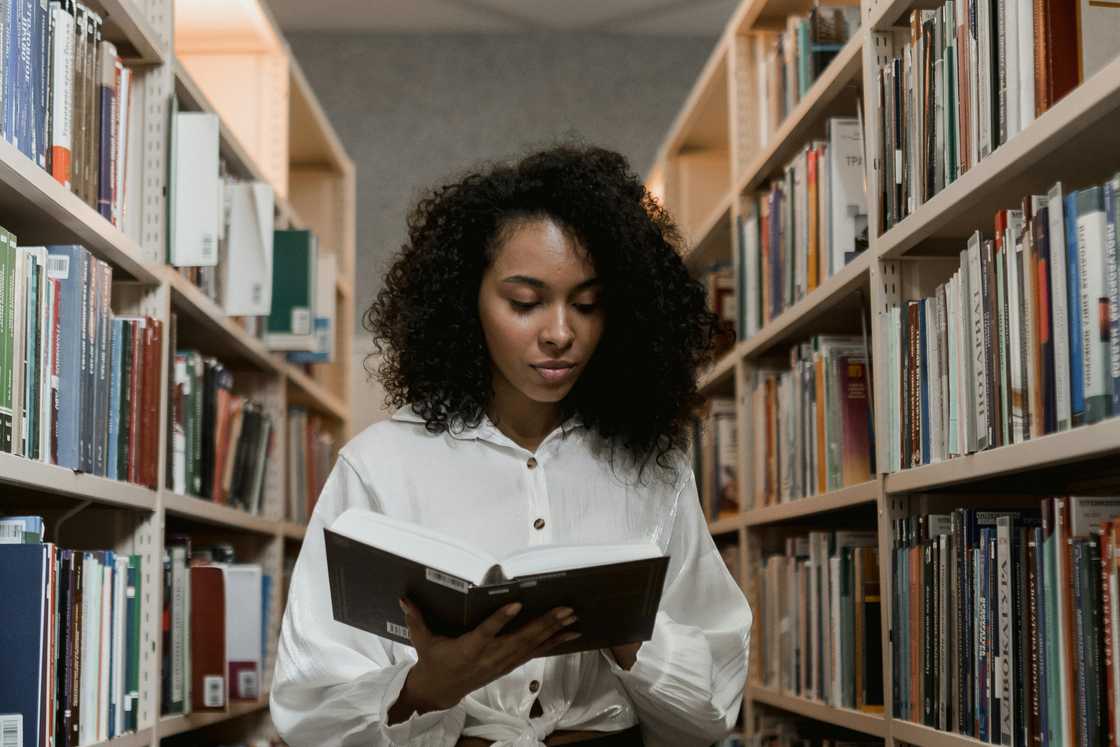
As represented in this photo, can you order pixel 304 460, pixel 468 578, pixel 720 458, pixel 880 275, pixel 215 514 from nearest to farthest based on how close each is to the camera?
pixel 468 578, pixel 880 275, pixel 215 514, pixel 720 458, pixel 304 460

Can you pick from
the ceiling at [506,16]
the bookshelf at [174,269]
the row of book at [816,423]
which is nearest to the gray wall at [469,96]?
the ceiling at [506,16]

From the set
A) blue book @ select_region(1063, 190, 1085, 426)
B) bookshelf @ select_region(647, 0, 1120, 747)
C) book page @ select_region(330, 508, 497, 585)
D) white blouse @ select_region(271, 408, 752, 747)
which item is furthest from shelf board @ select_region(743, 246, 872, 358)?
book page @ select_region(330, 508, 497, 585)

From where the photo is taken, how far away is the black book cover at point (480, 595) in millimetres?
1221

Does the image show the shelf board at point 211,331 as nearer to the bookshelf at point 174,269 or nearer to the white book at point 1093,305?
the bookshelf at point 174,269

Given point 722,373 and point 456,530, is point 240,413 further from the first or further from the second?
point 456,530

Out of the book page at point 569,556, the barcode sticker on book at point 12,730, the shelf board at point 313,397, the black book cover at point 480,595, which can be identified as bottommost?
the barcode sticker on book at point 12,730

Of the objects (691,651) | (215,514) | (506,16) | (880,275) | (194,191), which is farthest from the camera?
(506,16)

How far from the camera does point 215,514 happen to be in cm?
259

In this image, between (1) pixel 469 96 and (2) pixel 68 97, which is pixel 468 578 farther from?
(1) pixel 469 96

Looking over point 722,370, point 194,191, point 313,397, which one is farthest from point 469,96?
point 194,191

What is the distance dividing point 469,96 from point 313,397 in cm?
155

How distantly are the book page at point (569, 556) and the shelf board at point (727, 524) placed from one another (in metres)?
1.72

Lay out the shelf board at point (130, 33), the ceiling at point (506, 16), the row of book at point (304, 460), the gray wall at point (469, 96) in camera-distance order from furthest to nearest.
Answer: the gray wall at point (469, 96) < the ceiling at point (506, 16) < the row of book at point (304, 460) < the shelf board at point (130, 33)

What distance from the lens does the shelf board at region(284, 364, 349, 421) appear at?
137 inches
